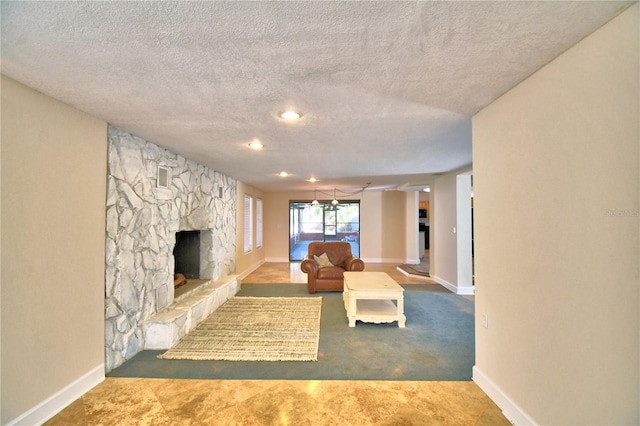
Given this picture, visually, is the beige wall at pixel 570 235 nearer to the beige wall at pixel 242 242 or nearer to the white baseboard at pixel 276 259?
the beige wall at pixel 242 242

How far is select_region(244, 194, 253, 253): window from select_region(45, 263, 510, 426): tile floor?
15.0 ft

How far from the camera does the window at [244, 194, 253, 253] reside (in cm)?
685

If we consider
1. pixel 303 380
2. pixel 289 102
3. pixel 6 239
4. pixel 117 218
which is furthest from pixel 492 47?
pixel 117 218

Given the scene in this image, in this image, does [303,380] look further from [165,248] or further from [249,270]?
[249,270]

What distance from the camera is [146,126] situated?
2.55 meters

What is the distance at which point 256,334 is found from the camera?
3.31 metres

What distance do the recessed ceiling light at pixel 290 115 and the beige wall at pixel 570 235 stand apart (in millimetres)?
1544

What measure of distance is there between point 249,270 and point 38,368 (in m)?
5.17

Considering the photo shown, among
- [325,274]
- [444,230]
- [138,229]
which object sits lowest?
[325,274]

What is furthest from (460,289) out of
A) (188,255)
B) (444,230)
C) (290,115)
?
(188,255)

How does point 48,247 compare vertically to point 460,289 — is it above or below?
above

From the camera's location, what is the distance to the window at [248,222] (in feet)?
22.5

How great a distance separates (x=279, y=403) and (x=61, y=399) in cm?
164

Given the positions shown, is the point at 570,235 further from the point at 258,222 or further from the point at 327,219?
the point at 327,219
